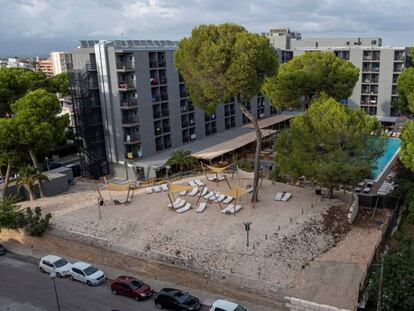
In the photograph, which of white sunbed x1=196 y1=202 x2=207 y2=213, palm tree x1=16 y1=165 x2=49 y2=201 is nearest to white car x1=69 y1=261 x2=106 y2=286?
white sunbed x1=196 y1=202 x2=207 y2=213

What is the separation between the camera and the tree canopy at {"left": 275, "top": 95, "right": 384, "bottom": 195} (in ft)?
91.0

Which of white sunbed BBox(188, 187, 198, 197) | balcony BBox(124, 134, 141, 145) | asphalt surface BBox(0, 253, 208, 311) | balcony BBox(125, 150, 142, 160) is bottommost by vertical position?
asphalt surface BBox(0, 253, 208, 311)

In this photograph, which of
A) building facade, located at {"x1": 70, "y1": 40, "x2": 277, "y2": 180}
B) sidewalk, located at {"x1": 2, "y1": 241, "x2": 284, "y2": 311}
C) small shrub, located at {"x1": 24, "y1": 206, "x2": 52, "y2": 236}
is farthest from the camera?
building facade, located at {"x1": 70, "y1": 40, "x2": 277, "y2": 180}

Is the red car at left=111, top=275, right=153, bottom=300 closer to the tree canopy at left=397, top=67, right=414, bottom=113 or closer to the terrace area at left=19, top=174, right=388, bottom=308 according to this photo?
the terrace area at left=19, top=174, right=388, bottom=308

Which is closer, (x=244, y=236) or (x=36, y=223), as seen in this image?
(x=244, y=236)

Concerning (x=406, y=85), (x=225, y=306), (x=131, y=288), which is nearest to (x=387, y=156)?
(x=406, y=85)

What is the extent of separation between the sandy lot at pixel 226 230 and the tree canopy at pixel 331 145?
2.98 meters

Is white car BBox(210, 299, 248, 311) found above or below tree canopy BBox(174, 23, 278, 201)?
below

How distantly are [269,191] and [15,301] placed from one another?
19659 millimetres

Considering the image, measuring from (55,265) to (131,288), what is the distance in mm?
6260

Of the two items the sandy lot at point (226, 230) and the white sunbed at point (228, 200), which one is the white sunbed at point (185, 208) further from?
the white sunbed at point (228, 200)

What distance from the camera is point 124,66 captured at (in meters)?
41.8

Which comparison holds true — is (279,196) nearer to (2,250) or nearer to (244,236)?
(244,236)

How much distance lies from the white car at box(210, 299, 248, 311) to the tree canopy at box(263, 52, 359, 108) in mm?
27733
